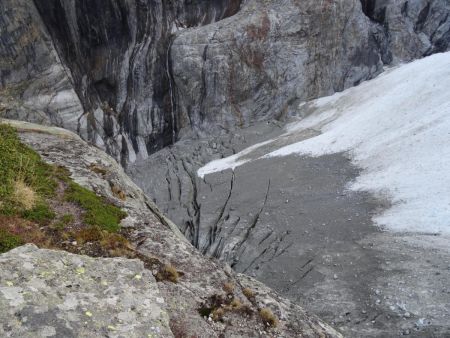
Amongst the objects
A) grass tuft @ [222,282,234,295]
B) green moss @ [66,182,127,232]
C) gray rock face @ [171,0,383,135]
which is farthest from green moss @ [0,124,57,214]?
gray rock face @ [171,0,383,135]

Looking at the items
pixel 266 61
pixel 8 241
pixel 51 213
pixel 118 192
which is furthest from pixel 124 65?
pixel 8 241

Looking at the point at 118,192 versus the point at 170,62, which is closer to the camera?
the point at 118,192

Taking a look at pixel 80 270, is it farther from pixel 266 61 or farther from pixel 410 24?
pixel 410 24

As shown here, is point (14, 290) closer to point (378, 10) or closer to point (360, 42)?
point (360, 42)

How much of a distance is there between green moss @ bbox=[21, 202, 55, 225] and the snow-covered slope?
58.0 ft

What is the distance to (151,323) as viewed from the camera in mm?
7648

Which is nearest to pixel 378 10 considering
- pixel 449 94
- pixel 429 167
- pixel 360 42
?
pixel 360 42

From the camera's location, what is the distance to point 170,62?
5081 cm

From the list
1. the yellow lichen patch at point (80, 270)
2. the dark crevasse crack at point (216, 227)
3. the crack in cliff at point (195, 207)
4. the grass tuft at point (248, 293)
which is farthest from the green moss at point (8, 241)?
the crack in cliff at point (195, 207)

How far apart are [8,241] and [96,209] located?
10.9ft

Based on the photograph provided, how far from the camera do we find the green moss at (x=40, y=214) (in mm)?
10961

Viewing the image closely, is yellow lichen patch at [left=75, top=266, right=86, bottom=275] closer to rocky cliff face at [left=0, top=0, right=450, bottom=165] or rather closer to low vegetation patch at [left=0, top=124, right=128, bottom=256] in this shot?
low vegetation patch at [left=0, top=124, right=128, bottom=256]

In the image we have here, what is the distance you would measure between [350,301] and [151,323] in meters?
12.2

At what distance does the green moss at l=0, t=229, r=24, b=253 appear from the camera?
9031mm
